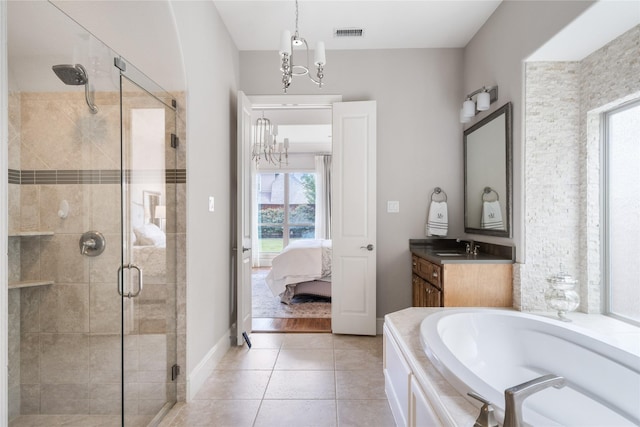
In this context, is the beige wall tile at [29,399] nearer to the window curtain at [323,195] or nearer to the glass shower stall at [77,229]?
the glass shower stall at [77,229]

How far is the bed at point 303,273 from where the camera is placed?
4301mm

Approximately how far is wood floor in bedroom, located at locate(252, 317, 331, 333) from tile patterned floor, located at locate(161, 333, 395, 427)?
11.6 inches

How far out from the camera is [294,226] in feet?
25.2

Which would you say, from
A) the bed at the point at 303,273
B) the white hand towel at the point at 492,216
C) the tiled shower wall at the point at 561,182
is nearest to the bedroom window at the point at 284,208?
the bed at the point at 303,273

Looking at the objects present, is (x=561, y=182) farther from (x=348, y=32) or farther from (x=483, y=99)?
(x=348, y=32)

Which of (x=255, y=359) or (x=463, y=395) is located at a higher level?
(x=463, y=395)

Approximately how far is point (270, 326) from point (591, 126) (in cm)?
315

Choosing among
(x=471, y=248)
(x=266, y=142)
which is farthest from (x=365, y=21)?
(x=266, y=142)

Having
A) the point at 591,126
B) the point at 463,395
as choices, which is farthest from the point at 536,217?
the point at 463,395

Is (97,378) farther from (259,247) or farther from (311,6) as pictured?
(259,247)

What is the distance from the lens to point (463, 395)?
1135 mm

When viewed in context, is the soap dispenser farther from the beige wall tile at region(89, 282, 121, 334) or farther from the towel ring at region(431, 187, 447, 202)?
the towel ring at region(431, 187, 447, 202)

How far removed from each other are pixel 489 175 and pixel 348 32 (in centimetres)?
176

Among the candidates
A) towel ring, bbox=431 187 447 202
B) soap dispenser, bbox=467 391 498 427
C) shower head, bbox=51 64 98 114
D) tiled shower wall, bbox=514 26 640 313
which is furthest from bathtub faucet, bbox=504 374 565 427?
towel ring, bbox=431 187 447 202
